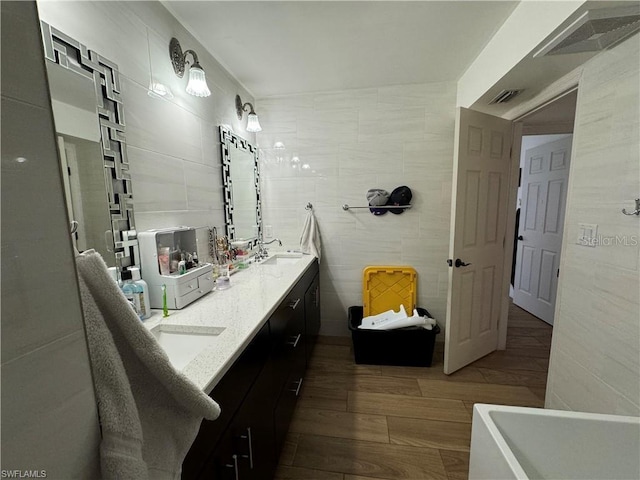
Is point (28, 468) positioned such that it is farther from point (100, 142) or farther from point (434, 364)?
point (434, 364)

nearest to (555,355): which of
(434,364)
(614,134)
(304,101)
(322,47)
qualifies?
(434,364)

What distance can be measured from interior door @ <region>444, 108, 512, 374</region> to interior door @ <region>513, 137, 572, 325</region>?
3.54ft

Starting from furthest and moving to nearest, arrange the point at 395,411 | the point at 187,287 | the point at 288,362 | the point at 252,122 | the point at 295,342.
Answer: the point at 252,122, the point at 395,411, the point at 295,342, the point at 288,362, the point at 187,287

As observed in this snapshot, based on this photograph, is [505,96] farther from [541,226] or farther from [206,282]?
[206,282]

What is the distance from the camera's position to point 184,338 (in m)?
1.00

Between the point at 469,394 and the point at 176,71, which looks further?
the point at 469,394

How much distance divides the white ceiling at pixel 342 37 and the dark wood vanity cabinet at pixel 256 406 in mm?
1524

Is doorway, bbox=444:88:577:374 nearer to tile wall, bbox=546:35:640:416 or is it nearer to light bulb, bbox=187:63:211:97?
tile wall, bbox=546:35:640:416

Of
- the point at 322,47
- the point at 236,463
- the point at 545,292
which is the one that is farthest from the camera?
the point at 545,292

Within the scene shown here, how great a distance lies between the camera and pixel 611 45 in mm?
1123

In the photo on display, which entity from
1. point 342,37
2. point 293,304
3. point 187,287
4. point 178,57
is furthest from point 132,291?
point 342,37

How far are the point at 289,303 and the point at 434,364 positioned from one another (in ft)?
4.95

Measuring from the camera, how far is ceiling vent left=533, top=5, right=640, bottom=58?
940 millimetres
